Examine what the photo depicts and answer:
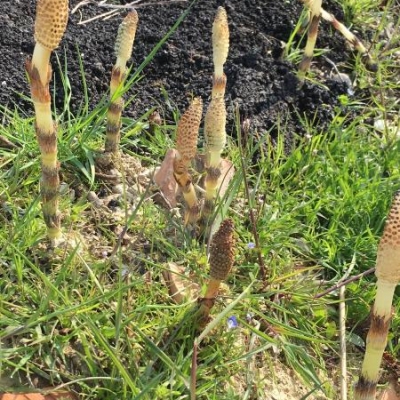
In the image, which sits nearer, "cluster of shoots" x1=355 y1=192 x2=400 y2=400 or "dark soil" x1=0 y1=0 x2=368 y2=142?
"cluster of shoots" x1=355 y1=192 x2=400 y2=400

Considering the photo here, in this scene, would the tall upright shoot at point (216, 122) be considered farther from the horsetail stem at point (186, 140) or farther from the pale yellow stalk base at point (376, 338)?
the pale yellow stalk base at point (376, 338)

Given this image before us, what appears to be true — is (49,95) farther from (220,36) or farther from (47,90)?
(220,36)

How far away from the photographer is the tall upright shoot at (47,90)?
188 cm

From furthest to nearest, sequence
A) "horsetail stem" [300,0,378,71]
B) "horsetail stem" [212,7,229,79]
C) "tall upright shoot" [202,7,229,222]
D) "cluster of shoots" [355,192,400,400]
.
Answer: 1. "horsetail stem" [300,0,378,71]
2. "horsetail stem" [212,7,229,79]
3. "tall upright shoot" [202,7,229,222]
4. "cluster of shoots" [355,192,400,400]

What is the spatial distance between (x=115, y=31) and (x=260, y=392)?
195cm

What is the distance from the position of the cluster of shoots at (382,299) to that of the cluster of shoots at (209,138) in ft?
2.31

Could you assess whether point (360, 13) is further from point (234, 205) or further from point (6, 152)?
point (6, 152)

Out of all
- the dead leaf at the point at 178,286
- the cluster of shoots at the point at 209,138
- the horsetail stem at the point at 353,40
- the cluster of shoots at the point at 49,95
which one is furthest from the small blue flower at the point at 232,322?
the horsetail stem at the point at 353,40

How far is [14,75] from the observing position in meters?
3.12

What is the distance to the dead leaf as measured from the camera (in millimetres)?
2402

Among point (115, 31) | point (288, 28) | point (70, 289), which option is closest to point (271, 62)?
point (288, 28)

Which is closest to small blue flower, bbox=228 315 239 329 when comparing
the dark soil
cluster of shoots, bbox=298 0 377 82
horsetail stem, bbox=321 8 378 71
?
the dark soil

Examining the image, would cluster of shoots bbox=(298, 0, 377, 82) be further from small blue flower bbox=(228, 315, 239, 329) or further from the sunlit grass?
small blue flower bbox=(228, 315, 239, 329)

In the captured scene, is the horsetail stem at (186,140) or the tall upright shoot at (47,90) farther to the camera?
the horsetail stem at (186,140)
